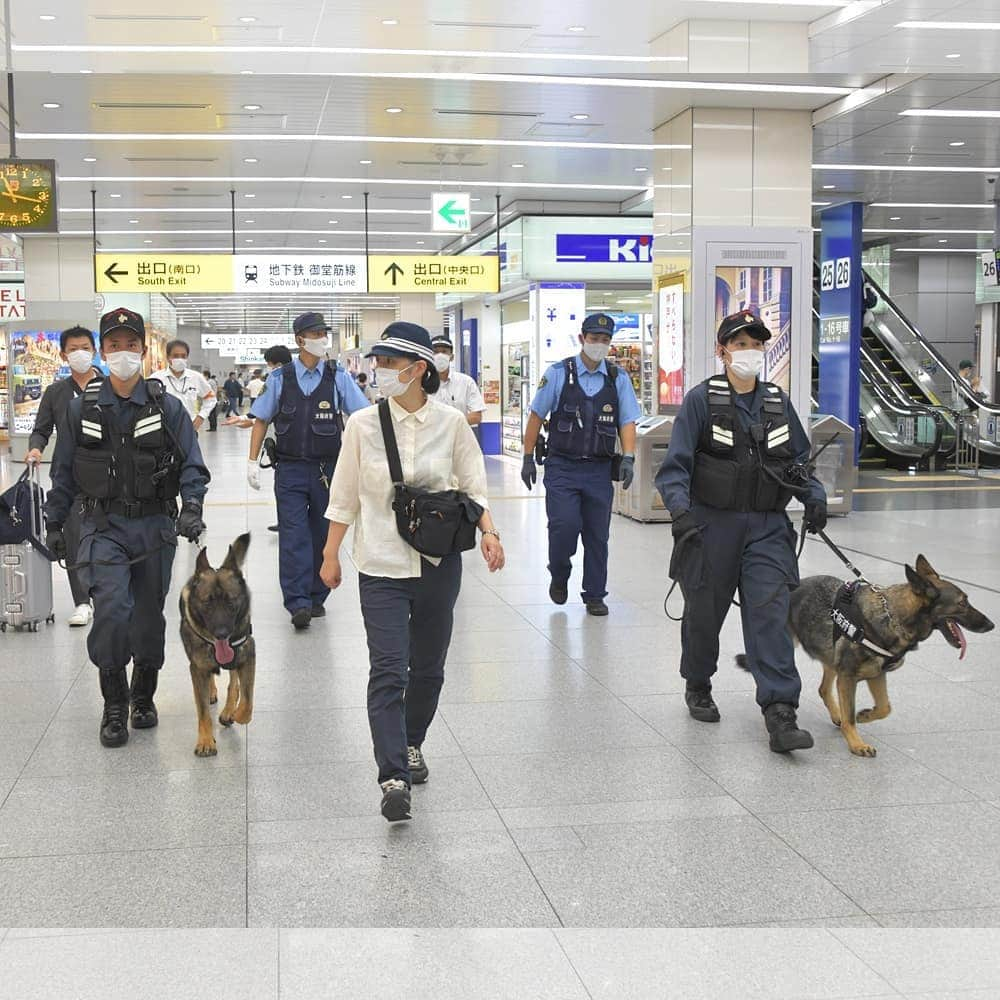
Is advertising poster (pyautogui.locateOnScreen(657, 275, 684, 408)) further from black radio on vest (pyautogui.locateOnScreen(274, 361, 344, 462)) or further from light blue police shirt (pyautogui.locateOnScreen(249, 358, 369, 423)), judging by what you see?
→ black radio on vest (pyautogui.locateOnScreen(274, 361, 344, 462))

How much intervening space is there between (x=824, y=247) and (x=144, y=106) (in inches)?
415

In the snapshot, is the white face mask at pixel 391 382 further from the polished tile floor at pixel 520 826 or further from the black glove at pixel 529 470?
the black glove at pixel 529 470

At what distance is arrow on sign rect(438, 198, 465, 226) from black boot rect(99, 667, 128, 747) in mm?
11815

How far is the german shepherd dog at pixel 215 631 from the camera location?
16.0 ft

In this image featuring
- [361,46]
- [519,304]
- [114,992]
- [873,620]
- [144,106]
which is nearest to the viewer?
[114,992]

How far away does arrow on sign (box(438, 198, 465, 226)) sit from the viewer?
52.9 ft

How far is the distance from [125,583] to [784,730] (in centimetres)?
268

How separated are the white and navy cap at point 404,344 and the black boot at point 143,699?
6.69 feet

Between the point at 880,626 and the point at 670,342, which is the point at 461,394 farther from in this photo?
the point at 880,626

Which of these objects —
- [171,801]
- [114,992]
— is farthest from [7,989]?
[171,801]

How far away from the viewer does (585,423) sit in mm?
7750

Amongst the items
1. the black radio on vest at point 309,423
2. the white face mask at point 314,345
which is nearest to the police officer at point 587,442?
the black radio on vest at point 309,423

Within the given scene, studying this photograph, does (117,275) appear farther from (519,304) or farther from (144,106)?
(519,304)

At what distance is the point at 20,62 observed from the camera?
1054 centimetres
